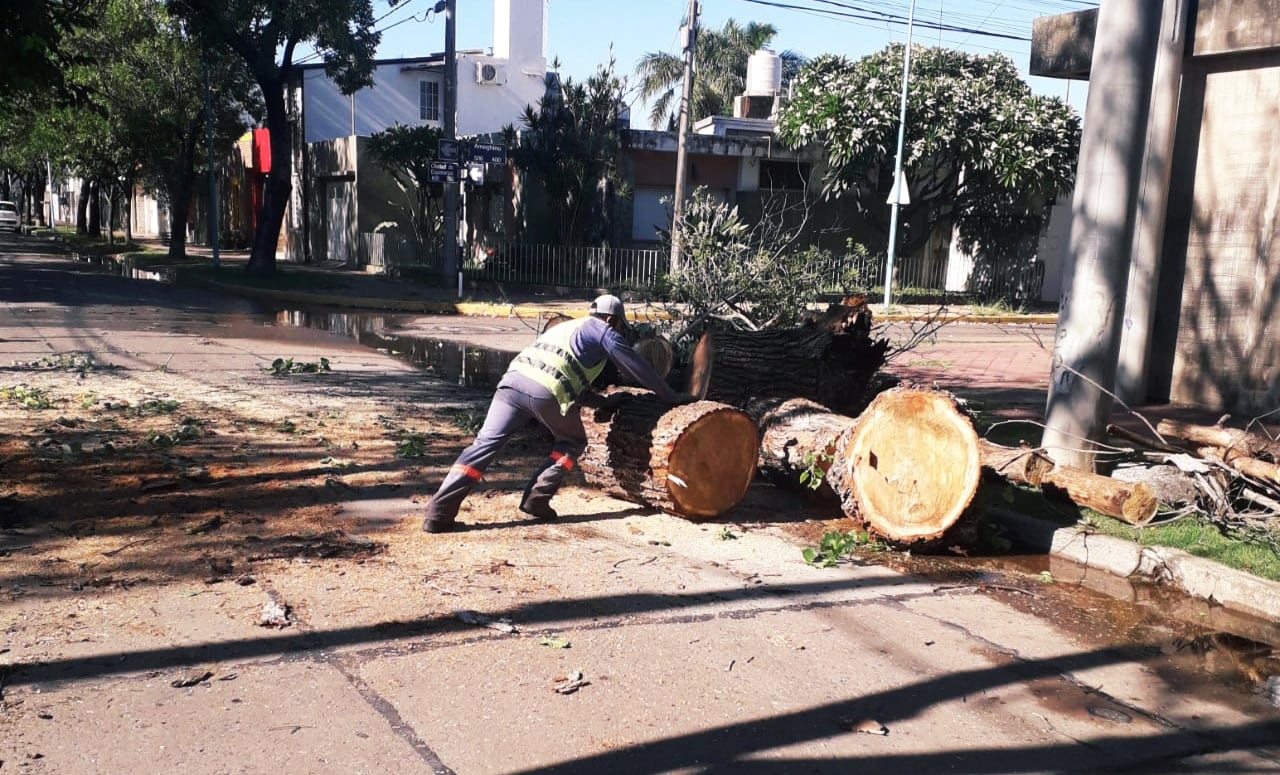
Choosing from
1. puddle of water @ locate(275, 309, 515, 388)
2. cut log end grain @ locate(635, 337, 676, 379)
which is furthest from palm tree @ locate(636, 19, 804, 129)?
cut log end grain @ locate(635, 337, 676, 379)

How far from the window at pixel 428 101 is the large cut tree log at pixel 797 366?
3210cm

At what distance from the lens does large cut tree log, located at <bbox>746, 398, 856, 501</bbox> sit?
22.1ft

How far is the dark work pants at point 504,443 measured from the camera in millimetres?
5953

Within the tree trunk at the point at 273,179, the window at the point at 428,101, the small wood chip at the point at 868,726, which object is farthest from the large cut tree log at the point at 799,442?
the window at the point at 428,101

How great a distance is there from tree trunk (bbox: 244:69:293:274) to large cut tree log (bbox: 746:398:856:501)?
21.3m

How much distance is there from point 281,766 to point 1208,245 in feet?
32.3

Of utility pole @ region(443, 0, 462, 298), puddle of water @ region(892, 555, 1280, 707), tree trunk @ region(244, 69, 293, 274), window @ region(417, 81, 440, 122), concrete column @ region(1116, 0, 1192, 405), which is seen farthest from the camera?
window @ region(417, 81, 440, 122)

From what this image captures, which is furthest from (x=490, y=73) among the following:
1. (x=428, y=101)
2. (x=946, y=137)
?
(x=946, y=137)

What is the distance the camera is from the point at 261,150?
126 ft

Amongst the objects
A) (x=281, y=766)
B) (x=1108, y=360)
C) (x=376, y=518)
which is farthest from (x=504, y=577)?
(x=1108, y=360)

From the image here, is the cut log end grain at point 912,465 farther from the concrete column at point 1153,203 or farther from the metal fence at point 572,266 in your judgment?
the metal fence at point 572,266

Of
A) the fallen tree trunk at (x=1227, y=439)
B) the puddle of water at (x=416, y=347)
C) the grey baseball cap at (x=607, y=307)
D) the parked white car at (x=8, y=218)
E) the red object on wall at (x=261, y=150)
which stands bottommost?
the puddle of water at (x=416, y=347)

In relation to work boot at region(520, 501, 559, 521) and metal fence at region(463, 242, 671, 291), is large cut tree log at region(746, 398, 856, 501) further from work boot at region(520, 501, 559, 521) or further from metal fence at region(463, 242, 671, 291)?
metal fence at region(463, 242, 671, 291)

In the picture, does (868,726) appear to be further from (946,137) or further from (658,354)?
(946,137)
